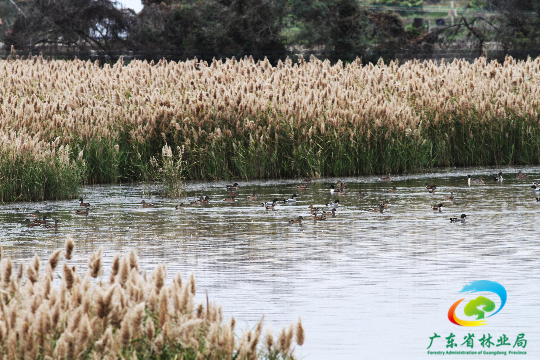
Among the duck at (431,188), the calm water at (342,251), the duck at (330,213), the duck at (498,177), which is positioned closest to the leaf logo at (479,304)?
the calm water at (342,251)

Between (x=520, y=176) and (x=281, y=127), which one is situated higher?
(x=281, y=127)

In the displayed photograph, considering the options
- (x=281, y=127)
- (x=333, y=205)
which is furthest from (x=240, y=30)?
(x=333, y=205)

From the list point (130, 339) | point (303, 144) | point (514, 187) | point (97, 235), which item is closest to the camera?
point (130, 339)

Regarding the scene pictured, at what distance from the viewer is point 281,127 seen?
1655cm

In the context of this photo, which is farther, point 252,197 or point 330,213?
point 252,197

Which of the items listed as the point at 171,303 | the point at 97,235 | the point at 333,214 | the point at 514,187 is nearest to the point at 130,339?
the point at 171,303

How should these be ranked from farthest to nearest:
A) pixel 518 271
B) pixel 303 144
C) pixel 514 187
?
pixel 303 144, pixel 514 187, pixel 518 271

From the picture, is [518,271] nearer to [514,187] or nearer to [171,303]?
[171,303]

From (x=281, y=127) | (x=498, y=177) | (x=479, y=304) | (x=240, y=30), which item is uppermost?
(x=240, y=30)

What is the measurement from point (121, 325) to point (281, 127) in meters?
12.2

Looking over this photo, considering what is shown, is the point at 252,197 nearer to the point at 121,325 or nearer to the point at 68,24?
the point at 121,325

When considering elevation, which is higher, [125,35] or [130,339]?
[125,35]

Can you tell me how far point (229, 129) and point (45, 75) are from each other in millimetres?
6997

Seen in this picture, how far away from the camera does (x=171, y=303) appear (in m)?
4.98
